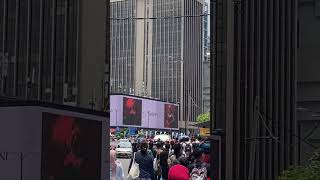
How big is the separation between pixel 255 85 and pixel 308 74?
77.9 inches

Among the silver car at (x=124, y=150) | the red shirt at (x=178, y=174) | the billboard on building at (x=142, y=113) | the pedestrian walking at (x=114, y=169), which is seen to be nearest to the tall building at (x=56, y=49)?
the red shirt at (x=178, y=174)

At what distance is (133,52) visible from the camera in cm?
10738

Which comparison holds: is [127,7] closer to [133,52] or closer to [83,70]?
[133,52]

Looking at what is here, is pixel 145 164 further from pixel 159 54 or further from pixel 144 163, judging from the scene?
pixel 159 54

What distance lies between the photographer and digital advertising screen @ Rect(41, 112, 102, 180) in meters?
4.97

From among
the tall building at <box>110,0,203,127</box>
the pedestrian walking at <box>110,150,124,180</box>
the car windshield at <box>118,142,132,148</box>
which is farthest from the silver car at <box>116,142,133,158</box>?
the tall building at <box>110,0,203,127</box>

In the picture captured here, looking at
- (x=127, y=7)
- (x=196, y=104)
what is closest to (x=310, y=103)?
(x=127, y=7)

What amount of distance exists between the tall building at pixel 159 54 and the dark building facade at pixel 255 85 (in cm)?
7688

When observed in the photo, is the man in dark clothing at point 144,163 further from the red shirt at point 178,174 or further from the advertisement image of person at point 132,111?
the advertisement image of person at point 132,111

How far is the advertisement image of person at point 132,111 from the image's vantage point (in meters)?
64.1

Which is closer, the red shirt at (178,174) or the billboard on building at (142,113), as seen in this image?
the red shirt at (178,174)

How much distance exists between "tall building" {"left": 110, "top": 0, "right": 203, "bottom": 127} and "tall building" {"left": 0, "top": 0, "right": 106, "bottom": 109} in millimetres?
77251

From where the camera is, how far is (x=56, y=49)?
12.1 meters

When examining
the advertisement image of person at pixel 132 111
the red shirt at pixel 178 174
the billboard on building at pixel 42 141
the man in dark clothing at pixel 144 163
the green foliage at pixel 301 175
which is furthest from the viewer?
the advertisement image of person at pixel 132 111
